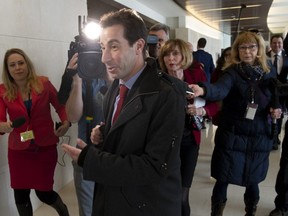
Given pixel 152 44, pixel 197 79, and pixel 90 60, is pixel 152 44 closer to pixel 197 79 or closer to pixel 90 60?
pixel 197 79

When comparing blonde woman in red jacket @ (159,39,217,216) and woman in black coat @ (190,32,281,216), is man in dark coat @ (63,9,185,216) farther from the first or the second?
woman in black coat @ (190,32,281,216)

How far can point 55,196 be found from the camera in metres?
2.38

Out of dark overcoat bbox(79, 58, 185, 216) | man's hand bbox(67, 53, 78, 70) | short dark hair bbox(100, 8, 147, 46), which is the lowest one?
dark overcoat bbox(79, 58, 185, 216)

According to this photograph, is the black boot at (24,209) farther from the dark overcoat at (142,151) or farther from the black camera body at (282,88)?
the black camera body at (282,88)

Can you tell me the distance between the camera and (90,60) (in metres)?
1.54

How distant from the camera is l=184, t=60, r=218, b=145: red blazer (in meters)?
2.09

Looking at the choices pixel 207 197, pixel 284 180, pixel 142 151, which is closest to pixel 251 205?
pixel 284 180

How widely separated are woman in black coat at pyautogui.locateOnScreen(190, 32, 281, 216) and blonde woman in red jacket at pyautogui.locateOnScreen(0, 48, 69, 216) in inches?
45.4

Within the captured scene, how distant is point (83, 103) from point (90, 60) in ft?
1.16

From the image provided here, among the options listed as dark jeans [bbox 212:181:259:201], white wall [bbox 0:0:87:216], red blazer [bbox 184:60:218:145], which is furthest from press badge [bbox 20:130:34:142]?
dark jeans [bbox 212:181:259:201]

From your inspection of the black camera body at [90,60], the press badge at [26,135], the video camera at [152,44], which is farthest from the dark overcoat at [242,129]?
the press badge at [26,135]

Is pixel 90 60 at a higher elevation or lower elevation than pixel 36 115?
higher

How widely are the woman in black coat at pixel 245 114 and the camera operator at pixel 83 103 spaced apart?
78 centimetres

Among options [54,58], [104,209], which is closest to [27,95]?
[54,58]
